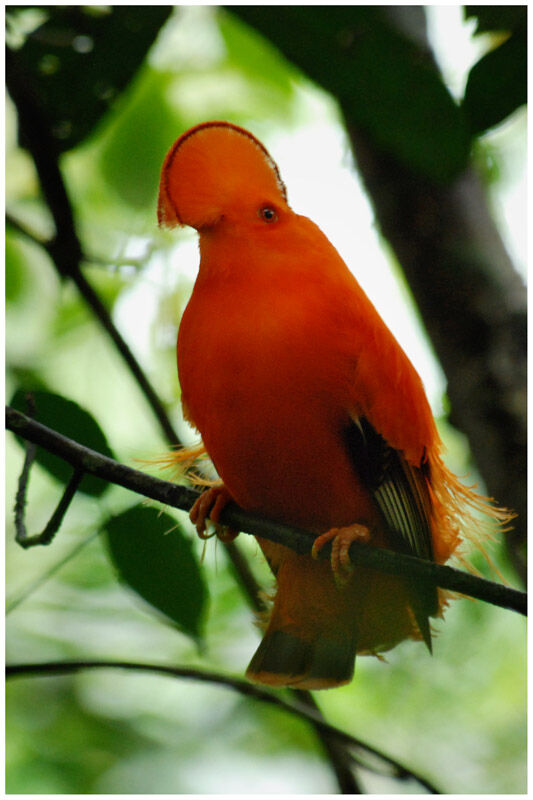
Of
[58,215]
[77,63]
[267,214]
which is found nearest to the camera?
[267,214]

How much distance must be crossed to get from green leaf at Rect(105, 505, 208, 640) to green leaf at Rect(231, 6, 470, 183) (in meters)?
1.00

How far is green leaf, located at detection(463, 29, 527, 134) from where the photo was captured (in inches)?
66.7

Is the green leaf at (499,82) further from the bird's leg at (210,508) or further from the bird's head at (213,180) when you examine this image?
the bird's leg at (210,508)

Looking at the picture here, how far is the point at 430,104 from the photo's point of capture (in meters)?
1.78

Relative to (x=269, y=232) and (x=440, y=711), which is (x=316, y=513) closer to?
(x=269, y=232)

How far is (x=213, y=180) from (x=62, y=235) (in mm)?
837

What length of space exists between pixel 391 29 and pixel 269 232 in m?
0.80

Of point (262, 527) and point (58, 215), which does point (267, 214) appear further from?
point (58, 215)

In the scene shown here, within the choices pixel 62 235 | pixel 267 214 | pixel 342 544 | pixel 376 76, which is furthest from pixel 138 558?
pixel 376 76

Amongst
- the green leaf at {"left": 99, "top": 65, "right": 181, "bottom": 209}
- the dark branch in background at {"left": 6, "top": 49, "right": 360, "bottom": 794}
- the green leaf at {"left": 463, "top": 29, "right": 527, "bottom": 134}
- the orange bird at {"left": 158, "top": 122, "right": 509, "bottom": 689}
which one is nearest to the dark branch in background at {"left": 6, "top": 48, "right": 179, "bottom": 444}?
the dark branch in background at {"left": 6, "top": 49, "right": 360, "bottom": 794}

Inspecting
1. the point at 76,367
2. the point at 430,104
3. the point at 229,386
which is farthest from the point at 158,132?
the point at 229,386

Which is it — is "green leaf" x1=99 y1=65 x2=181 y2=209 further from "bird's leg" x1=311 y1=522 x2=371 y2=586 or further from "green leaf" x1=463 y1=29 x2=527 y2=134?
"bird's leg" x1=311 y1=522 x2=371 y2=586

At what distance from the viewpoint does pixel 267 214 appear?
146 centimetres

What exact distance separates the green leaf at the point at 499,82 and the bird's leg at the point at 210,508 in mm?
969
